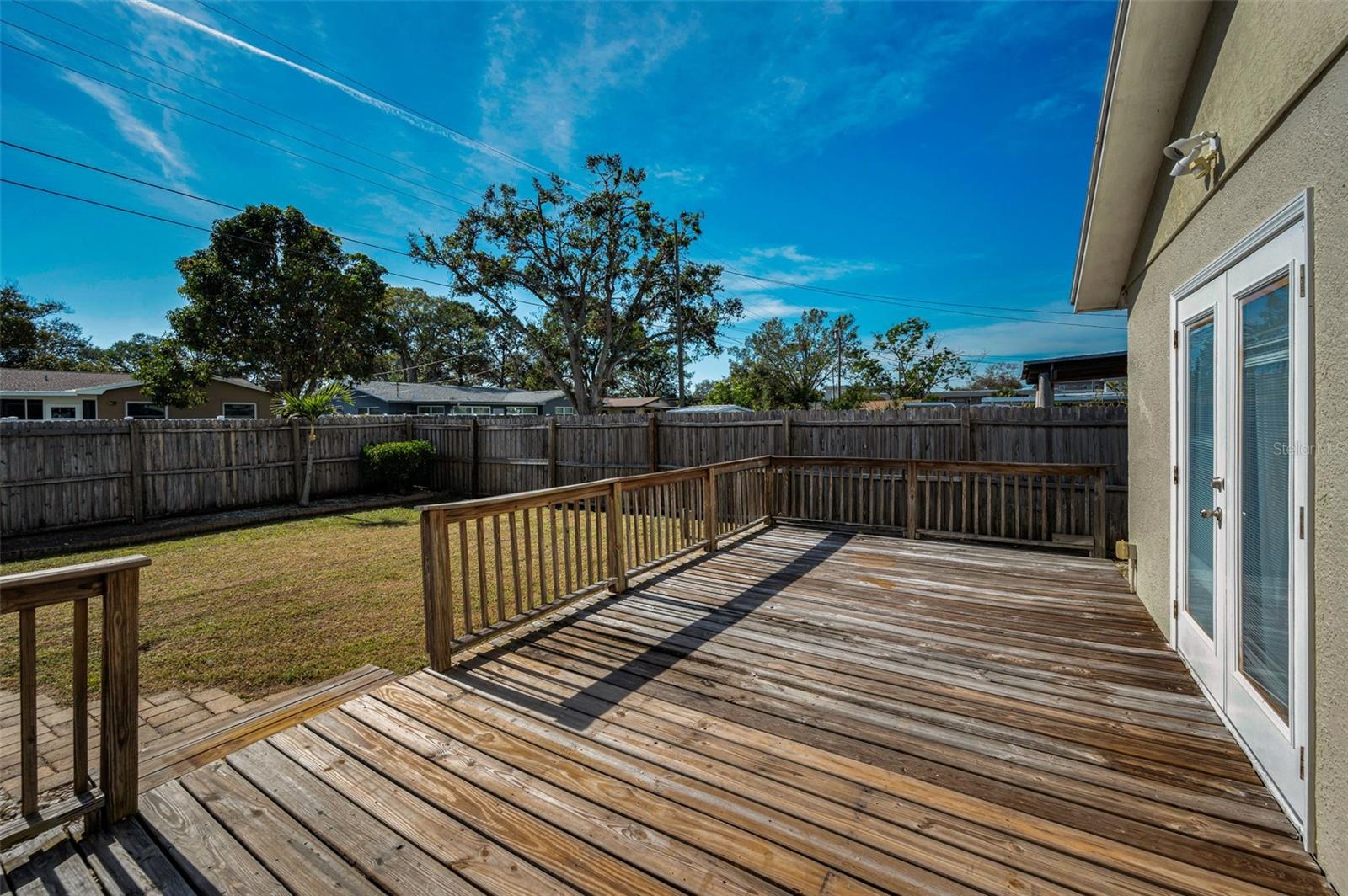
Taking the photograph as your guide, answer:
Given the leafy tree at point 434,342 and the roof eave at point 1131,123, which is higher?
the leafy tree at point 434,342

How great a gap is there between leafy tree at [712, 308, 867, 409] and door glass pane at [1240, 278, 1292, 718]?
28.7 meters

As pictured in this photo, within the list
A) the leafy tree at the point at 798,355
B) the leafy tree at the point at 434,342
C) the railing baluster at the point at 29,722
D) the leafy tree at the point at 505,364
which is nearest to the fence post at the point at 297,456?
the railing baluster at the point at 29,722

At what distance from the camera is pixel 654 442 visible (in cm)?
990

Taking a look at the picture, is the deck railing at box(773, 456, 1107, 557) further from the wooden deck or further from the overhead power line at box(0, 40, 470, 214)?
the overhead power line at box(0, 40, 470, 214)

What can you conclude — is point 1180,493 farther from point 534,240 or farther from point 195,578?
point 534,240

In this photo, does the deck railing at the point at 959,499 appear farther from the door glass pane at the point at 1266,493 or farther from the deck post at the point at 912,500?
the door glass pane at the point at 1266,493

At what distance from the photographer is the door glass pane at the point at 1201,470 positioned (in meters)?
2.65

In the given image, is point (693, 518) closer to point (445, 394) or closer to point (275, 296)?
point (275, 296)

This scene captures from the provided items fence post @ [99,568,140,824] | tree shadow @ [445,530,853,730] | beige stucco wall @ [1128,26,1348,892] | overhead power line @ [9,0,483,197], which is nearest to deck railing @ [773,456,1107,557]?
tree shadow @ [445,530,853,730]

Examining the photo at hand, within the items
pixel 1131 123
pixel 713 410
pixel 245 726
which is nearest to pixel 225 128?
pixel 713 410

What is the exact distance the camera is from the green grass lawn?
3502mm

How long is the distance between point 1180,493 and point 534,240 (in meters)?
18.9

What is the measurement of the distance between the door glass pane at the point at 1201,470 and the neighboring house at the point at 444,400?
20139 millimetres

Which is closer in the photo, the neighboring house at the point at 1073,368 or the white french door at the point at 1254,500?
the white french door at the point at 1254,500
